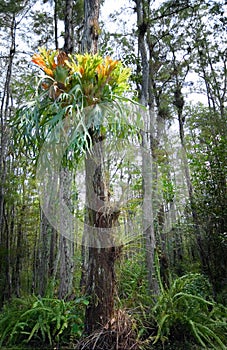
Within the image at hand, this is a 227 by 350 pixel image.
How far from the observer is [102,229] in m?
2.59

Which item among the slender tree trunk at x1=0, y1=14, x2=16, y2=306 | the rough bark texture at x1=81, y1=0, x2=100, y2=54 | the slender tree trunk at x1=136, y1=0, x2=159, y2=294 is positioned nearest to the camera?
the rough bark texture at x1=81, y1=0, x2=100, y2=54

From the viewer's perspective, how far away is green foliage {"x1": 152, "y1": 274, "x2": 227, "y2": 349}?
108 inches

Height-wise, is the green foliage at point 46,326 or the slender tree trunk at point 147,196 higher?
the slender tree trunk at point 147,196

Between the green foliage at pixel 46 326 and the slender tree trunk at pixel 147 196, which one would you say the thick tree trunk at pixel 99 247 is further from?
the slender tree trunk at pixel 147 196

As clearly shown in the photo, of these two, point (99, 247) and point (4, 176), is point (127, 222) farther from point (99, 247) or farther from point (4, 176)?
point (4, 176)

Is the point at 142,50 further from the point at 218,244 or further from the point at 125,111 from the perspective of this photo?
the point at 218,244

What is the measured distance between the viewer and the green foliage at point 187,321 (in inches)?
108

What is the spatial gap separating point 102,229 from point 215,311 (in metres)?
1.53

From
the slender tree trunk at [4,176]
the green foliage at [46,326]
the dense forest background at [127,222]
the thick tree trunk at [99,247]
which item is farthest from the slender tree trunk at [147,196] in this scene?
the slender tree trunk at [4,176]

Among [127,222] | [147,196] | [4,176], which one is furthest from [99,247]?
[4,176]

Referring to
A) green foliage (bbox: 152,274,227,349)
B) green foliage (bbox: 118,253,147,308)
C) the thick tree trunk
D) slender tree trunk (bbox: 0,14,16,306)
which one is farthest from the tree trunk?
slender tree trunk (bbox: 0,14,16,306)

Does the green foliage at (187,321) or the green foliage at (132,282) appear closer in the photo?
the green foliage at (187,321)

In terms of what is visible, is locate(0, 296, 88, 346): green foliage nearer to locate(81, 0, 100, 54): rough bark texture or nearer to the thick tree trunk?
the thick tree trunk

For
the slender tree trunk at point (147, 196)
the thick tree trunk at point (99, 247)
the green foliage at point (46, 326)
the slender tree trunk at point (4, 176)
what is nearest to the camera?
the thick tree trunk at point (99, 247)
